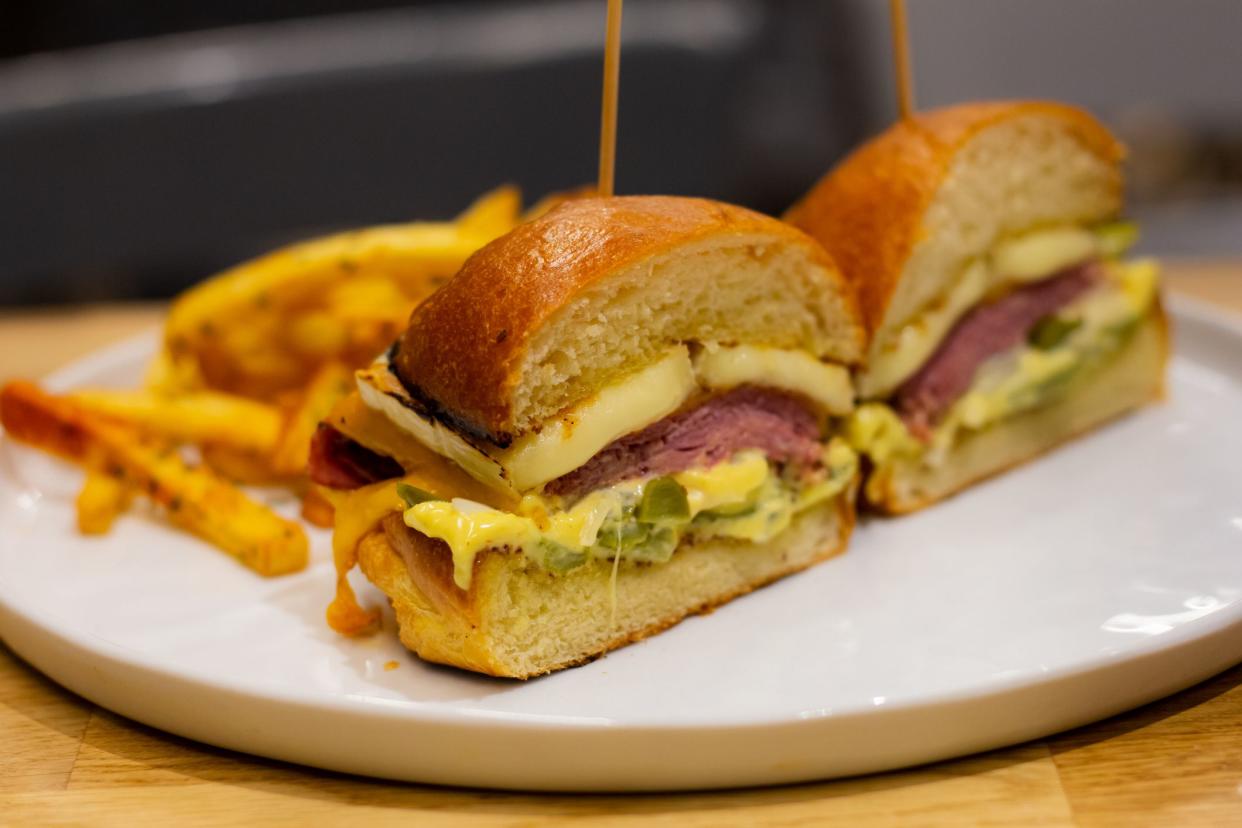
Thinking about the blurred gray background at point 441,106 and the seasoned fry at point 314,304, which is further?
the blurred gray background at point 441,106

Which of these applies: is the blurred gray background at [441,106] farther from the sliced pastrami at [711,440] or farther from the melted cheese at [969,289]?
the sliced pastrami at [711,440]

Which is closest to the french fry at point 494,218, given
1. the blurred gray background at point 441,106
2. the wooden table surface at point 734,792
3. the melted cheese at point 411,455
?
the melted cheese at point 411,455

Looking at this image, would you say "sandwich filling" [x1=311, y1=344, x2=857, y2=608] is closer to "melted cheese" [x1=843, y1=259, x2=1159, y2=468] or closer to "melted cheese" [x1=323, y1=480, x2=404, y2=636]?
"melted cheese" [x1=323, y1=480, x2=404, y2=636]

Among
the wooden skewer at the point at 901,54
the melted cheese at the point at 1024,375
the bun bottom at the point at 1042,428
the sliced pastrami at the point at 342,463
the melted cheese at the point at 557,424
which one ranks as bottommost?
the bun bottom at the point at 1042,428

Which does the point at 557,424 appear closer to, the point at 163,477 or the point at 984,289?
the point at 163,477

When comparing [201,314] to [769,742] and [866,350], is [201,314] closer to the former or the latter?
[866,350]

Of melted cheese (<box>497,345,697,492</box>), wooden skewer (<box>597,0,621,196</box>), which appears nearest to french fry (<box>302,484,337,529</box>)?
melted cheese (<box>497,345,697,492</box>)

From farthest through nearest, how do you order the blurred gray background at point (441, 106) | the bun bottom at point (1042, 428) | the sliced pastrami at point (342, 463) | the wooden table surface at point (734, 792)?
the blurred gray background at point (441, 106)
the bun bottom at point (1042, 428)
the sliced pastrami at point (342, 463)
the wooden table surface at point (734, 792)
